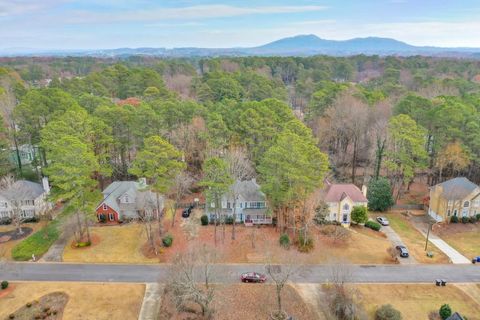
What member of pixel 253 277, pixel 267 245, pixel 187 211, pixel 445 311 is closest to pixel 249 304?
pixel 253 277

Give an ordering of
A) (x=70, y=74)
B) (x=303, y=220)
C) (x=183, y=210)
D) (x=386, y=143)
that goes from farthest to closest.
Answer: (x=70, y=74) → (x=386, y=143) → (x=183, y=210) → (x=303, y=220)

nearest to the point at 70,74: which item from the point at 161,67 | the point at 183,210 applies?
the point at 161,67

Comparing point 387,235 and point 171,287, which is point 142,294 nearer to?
point 171,287

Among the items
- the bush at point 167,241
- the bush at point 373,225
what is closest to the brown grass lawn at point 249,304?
the bush at point 167,241

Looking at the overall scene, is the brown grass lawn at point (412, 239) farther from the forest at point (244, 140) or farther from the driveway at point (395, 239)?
the forest at point (244, 140)

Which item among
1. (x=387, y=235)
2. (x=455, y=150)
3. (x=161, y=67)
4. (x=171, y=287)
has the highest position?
(x=161, y=67)

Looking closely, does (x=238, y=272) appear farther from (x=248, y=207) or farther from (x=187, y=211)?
(x=187, y=211)

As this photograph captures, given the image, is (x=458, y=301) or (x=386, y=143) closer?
(x=458, y=301)

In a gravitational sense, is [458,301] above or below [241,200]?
below
